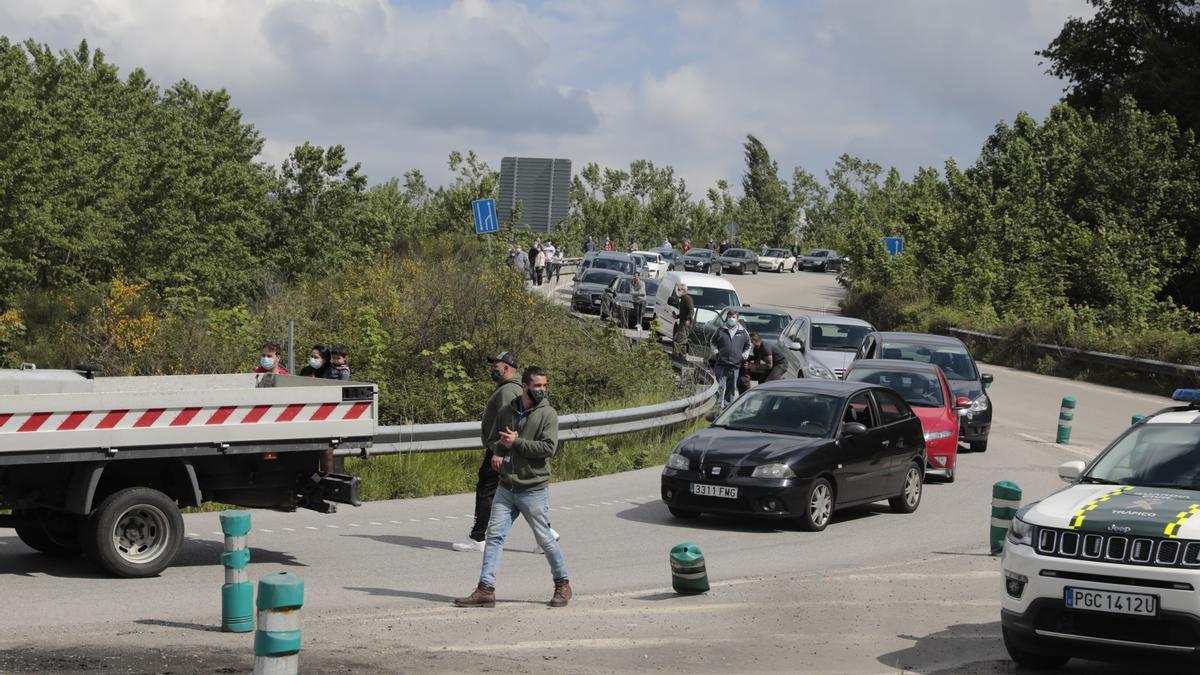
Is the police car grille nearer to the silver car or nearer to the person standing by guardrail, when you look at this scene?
the silver car

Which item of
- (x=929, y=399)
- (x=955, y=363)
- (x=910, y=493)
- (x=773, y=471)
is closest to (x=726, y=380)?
(x=955, y=363)

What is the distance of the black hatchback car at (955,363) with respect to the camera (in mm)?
23047

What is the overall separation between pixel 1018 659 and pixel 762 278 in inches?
3083

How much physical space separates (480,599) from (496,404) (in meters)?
2.16

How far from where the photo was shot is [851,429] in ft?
50.0

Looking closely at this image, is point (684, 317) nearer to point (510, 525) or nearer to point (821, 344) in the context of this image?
point (821, 344)

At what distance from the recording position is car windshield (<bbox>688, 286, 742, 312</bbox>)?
127 ft

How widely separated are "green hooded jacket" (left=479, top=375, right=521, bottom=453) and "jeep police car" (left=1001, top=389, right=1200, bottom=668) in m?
4.53

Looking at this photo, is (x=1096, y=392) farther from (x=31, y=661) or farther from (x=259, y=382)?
(x=31, y=661)

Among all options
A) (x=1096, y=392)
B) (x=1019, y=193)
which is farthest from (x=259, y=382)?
(x=1019, y=193)

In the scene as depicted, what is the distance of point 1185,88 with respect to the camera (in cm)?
5997

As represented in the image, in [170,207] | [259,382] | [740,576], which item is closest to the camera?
[740,576]

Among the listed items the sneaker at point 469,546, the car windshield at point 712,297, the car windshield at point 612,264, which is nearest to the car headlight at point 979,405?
the sneaker at point 469,546

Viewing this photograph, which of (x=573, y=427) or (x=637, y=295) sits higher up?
(x=637, y=295)
